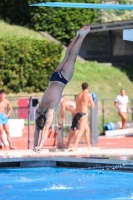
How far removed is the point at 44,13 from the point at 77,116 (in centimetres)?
1555

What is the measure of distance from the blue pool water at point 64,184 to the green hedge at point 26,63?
37.4 ft

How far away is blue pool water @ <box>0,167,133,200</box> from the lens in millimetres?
10617

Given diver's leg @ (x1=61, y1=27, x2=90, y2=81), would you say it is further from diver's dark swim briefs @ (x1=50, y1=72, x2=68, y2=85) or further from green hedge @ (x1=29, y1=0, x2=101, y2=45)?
green hedge @ (x1=29, y1=0, x2=101, y2=45)

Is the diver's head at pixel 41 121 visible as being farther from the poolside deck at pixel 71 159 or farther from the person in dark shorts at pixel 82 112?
the person in dark shorts at pixel 82 112

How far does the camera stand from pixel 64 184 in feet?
39.4

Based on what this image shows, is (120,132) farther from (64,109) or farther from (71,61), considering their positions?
(71,61)

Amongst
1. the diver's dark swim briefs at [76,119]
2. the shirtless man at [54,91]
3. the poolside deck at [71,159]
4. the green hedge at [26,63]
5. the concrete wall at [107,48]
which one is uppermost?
the concrete wall at [107,48]

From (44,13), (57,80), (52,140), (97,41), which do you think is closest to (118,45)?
(97,41)

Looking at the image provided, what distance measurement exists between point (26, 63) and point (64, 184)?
46.3ft

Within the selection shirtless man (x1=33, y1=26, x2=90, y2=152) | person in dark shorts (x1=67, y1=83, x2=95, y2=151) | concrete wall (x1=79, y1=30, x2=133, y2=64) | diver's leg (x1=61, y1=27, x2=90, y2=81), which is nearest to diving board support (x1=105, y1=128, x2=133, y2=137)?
person in dark shorts (x1=67, y1=83, x2=95, y2=151)

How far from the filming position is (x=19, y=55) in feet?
83.0

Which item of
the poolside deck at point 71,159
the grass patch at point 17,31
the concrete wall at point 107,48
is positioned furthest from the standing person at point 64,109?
the concrete wall at point 107,48

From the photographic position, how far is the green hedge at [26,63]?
982 inches

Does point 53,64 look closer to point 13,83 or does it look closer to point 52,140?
point 13,83
